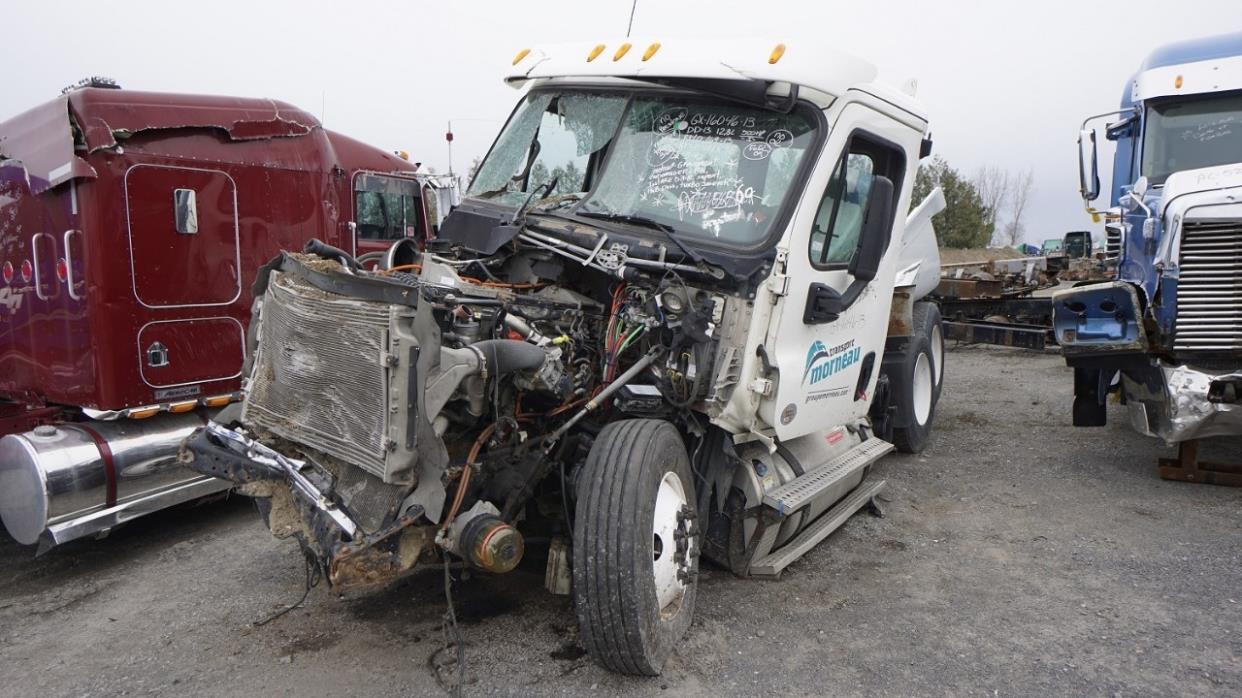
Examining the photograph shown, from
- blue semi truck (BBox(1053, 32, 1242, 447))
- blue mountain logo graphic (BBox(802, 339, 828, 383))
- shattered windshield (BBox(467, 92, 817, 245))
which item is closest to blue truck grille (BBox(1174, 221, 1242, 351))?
blue semi truck (BBox(1053, 32, 1242, 447))

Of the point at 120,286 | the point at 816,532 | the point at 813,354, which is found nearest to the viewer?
the point at 813,354

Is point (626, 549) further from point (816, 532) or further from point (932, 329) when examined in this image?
point (932, 329)

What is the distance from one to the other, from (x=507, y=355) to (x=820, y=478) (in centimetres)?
212

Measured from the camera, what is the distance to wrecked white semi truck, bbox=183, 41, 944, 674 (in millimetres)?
3279

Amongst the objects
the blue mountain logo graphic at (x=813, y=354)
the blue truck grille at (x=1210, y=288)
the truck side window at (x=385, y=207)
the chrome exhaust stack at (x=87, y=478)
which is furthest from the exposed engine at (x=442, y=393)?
the blue truck grille at (x=1210, y=288)

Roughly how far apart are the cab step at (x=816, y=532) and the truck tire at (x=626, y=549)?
3.26ft

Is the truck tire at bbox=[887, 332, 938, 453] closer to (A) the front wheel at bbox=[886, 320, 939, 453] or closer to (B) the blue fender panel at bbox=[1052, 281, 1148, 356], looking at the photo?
(A) the front wheel at bbox=[886, 320, 939, 453]

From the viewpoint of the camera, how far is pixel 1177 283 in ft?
19.3

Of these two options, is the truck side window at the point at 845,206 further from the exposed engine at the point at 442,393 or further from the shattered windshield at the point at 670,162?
the exposed engine at the point at 442,393

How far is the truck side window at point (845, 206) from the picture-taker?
434 centimetres

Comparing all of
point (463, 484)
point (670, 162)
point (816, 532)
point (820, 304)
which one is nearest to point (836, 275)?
point (820, 304)

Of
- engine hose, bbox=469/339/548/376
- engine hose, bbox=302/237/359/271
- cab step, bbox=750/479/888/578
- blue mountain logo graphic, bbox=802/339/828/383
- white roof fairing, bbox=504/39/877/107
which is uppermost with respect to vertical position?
white roof fairing, bbox=504/39/877/107

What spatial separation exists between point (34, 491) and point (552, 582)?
10.6 feet

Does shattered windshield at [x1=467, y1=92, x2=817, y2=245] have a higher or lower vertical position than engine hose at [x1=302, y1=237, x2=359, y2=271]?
higher
